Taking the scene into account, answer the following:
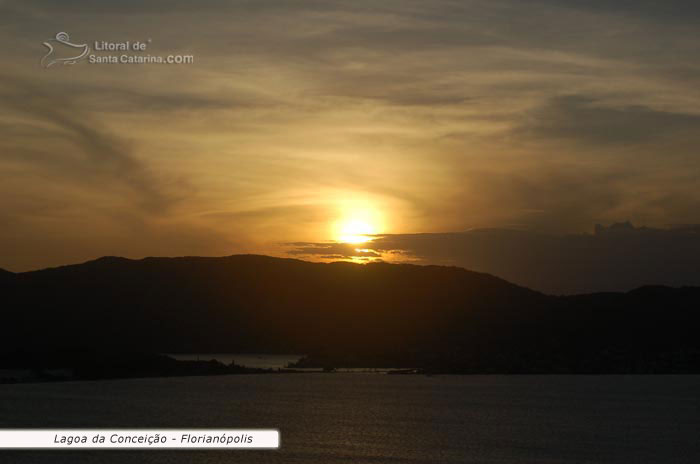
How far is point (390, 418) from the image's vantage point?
9031 cm

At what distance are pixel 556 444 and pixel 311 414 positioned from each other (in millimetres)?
31452

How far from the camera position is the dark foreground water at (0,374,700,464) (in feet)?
198

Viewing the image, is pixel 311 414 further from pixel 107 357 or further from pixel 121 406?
pixel 107 357

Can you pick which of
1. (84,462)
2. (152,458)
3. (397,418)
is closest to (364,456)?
(152,458)

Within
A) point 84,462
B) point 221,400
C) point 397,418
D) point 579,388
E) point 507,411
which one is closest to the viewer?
point 84,462

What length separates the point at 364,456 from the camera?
58688 mm
